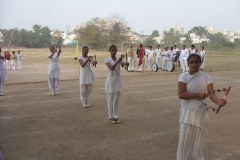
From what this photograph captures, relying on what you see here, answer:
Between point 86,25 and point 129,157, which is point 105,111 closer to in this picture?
point 129,157

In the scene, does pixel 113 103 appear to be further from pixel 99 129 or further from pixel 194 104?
pixel 194 104

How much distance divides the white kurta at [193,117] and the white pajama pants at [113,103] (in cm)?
279

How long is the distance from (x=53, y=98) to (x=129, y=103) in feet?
8.90

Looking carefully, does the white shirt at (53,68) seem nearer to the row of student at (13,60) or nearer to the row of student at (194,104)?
the row of student at (194,104)

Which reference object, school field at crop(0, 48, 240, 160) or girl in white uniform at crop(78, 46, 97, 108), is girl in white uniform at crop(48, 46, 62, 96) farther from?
girl in white uniform at crop(78, 46, 97, 108)

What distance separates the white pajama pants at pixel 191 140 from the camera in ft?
10.8

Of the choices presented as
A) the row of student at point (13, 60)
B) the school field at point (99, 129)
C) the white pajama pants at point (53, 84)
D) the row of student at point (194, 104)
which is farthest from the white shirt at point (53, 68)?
the row of student at point (13, 60)

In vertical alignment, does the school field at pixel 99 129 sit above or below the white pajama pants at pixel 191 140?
below

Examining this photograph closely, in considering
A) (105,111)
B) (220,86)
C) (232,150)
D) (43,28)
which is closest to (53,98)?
(105,111)

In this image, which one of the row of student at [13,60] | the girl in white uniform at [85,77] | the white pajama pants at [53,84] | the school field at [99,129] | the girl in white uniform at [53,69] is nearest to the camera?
the school field at [99,129]

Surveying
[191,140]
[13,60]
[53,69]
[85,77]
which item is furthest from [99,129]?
[13,60]

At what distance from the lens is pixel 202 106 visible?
3.23 metres

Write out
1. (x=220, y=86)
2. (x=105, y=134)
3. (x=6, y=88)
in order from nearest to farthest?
(x=105, y=134) → (x=6, y=88) → (x=220, y=86)

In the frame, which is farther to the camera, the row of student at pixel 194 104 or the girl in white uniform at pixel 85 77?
the girl in white uniform at pixel 85 77
